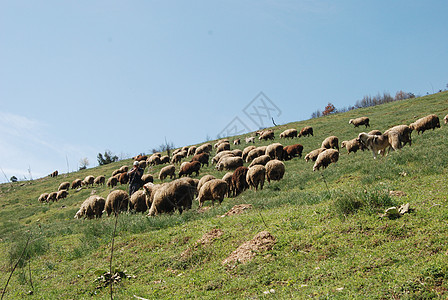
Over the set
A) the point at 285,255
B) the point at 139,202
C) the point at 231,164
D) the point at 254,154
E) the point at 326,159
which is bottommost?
the point at 326,159

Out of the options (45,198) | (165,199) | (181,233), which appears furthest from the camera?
(45,198)

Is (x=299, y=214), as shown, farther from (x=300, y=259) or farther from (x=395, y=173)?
(x=395, y=173)

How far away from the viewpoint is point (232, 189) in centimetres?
1748

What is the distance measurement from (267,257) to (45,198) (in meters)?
38.9

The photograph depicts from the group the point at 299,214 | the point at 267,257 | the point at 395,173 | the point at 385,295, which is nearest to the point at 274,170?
the point at 395,173

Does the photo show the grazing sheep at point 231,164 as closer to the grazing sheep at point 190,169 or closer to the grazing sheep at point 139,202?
the grazing sheep at point 190,169

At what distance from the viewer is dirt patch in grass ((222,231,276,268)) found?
571 centimetres

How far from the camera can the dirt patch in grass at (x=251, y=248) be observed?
5711mm

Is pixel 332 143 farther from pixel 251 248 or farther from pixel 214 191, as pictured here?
pixel 251 248

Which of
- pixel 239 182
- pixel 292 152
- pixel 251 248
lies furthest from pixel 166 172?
pixel 251 248

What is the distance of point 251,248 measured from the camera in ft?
19.4

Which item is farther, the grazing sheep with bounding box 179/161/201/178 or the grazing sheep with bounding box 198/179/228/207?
the grazing sheep with bounding box 179/161/201/178

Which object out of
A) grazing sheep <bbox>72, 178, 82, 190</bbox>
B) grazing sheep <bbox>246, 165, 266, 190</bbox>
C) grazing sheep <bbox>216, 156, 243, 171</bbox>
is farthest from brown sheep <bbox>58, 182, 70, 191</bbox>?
grazing sheep <bbox>246, 165, 266, 190</bbox>

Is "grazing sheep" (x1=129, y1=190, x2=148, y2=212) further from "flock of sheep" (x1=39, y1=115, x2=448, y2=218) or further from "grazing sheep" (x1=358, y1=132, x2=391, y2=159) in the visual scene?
"grazing sheep" (x1=358, y1=132, x2=391, y2=159)
